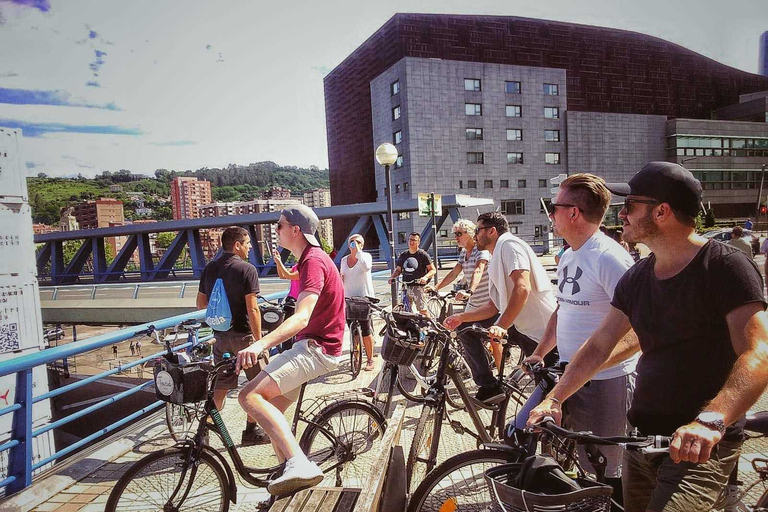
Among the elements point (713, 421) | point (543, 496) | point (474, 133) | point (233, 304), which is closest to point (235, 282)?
point (233, 304)

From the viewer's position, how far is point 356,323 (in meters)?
6.69

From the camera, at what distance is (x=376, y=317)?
10.9 m

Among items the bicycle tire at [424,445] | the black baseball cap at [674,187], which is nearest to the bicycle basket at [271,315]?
the bicycle tire at [424,445]

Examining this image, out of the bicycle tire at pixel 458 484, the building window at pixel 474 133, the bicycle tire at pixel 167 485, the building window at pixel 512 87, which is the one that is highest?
the building window at pixel 512 87

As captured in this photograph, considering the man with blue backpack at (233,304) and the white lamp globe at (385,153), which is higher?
the white lamp globe at (385,153)

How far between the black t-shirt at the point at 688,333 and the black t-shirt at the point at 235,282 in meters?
3.21

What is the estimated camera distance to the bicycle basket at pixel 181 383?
269cm

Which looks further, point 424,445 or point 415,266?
point 415,266

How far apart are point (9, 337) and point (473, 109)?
50.1m

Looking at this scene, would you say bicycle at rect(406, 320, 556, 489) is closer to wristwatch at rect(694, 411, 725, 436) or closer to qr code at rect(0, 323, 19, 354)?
wristwatch at rect(694, 411, 725, 436)

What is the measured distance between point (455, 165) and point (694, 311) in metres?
50.7

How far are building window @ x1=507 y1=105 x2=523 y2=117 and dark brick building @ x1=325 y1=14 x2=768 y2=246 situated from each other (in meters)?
6.31

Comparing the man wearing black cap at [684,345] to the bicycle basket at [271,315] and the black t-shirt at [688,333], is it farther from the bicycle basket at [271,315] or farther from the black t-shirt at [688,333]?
the bicycle basket at [271,315]

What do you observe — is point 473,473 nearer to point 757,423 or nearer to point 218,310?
point 757,423
